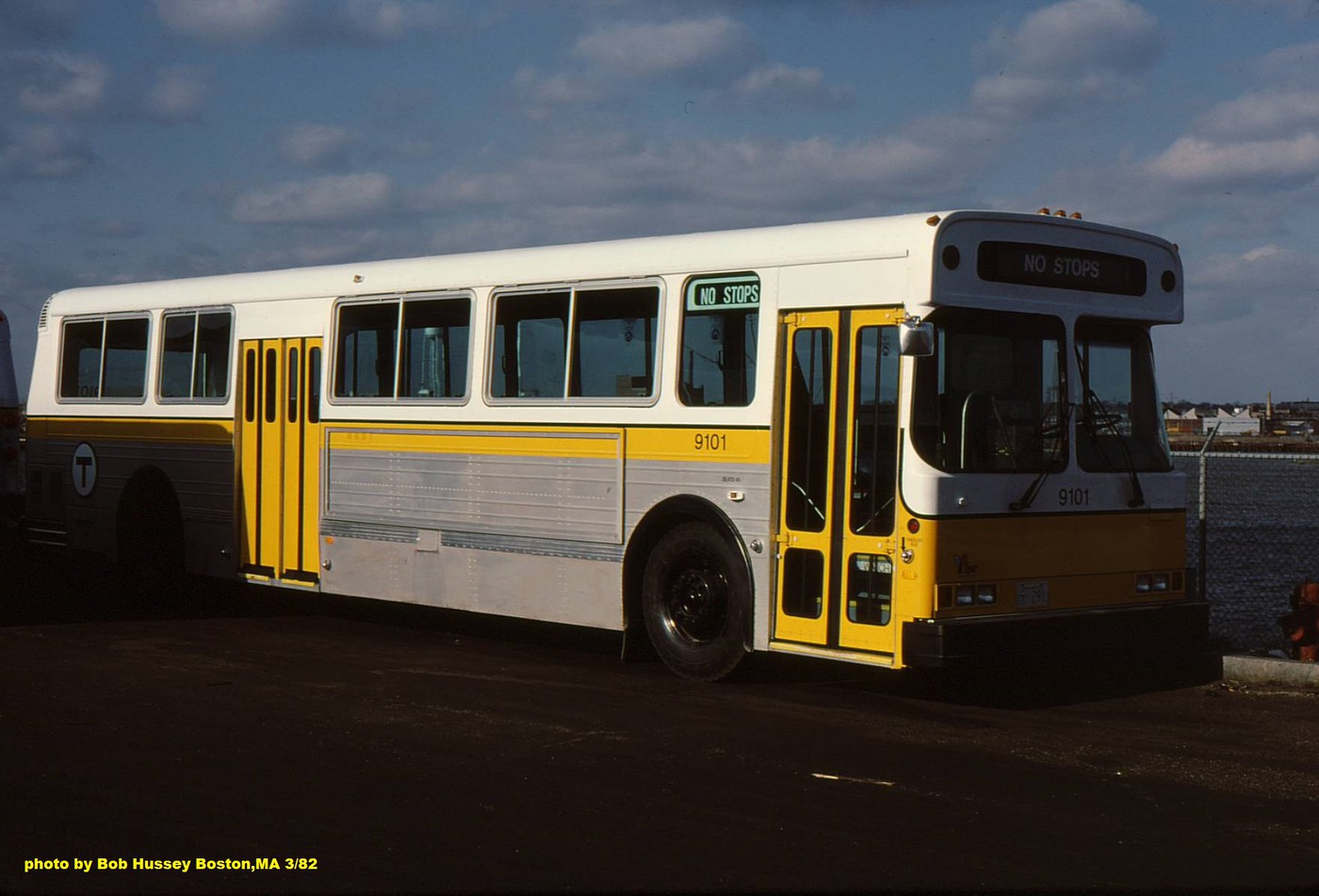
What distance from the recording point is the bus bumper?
9805 millimetres

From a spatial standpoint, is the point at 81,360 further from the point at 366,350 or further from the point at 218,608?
the point at 366,350

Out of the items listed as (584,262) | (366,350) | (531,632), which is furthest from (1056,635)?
(366,350)

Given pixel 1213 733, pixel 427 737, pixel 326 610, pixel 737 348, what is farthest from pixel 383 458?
pixel 1213 733

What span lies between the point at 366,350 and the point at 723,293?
4.06 metres

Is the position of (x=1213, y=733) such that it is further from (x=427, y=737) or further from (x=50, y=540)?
(x=50, y=540)

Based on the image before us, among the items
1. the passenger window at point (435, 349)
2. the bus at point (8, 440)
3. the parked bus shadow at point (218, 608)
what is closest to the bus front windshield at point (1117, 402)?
the parked bus shadow at point (218, 608)

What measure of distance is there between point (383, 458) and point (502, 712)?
4.43m

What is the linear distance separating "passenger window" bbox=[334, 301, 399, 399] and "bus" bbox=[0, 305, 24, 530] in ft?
22.0

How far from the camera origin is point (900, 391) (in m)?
10.1

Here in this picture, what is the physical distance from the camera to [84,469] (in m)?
17.5

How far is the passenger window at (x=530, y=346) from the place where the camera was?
12.5 m

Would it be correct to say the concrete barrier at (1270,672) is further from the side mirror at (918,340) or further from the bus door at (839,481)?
the side mirror at (918,340)

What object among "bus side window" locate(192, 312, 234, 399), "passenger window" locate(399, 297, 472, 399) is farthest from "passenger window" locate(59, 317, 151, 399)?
"passenger window" locate(399, 297, 472, 399)

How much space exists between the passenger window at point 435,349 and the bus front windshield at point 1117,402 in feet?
15.9
